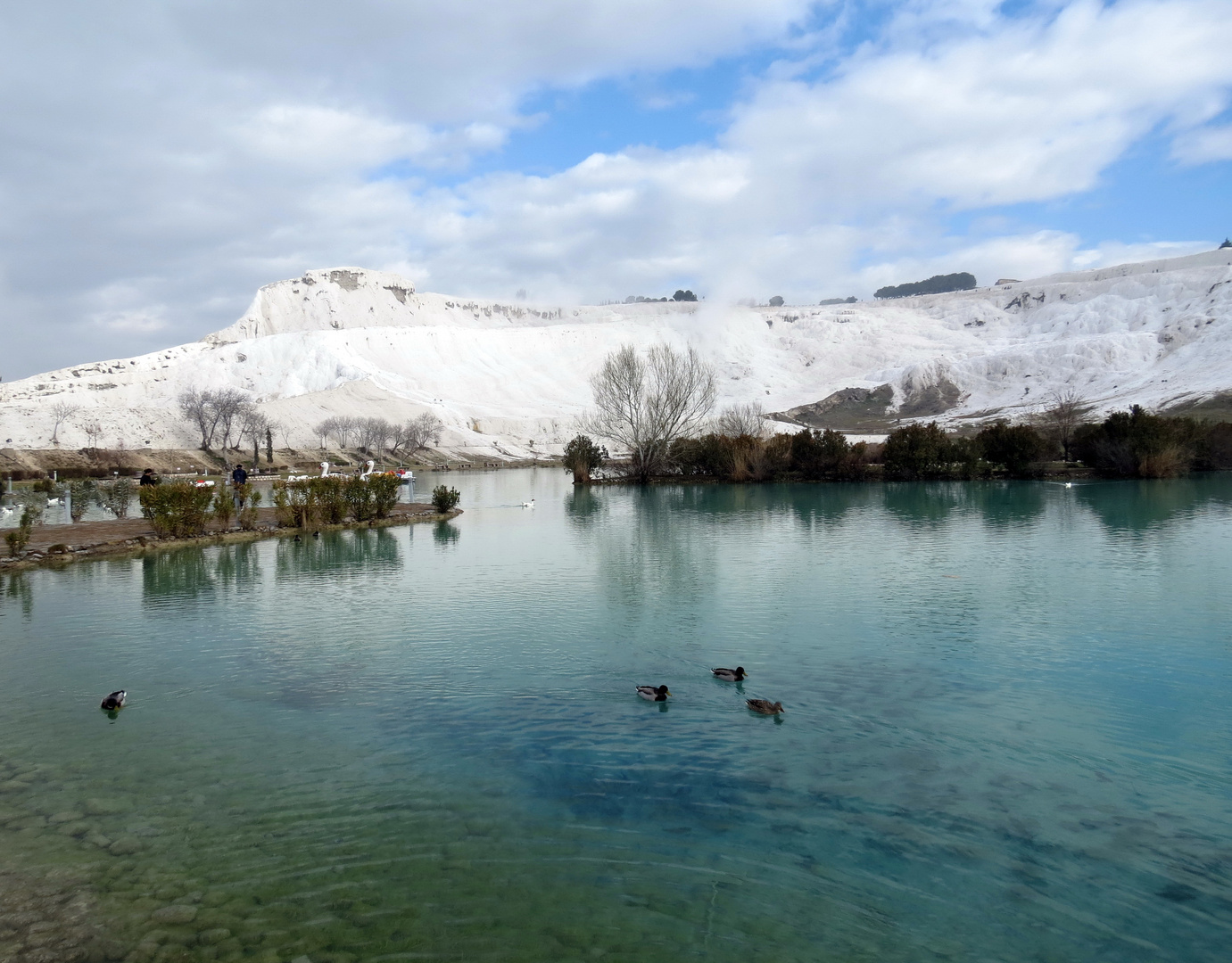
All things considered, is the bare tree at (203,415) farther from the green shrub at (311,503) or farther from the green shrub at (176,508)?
the green shrub at (176,508)

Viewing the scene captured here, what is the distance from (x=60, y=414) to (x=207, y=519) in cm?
7935

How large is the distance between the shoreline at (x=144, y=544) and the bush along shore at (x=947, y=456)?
2337 cm

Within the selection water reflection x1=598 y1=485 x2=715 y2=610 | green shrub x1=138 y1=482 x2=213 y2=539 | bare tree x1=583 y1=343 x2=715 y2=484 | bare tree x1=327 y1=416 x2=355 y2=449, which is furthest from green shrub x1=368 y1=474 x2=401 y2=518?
bare tree x1=327 y1=416 x2=355 y2=449

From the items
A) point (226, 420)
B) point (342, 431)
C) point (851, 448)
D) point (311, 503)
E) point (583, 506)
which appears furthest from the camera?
point (342, 431)

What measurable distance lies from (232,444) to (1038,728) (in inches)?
3449

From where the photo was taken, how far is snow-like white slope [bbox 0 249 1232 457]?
314ft

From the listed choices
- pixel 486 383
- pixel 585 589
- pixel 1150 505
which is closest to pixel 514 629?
pixel 585 589

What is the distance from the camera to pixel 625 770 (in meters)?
7.12

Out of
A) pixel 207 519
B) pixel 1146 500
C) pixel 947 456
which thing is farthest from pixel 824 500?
pixel 207 519

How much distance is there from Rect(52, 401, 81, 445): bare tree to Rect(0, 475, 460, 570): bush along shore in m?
67.8

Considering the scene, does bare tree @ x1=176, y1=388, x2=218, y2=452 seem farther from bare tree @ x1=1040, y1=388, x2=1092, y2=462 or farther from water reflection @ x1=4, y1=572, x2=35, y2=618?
bare tree @ x1=1040, y1=388, x2=1092, y2=462

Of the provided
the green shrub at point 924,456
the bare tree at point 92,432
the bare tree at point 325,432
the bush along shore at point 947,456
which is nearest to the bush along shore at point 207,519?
the bush along shore at point 947,456

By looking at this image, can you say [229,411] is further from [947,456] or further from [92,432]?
[947,456]

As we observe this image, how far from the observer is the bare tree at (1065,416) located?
174 ft
